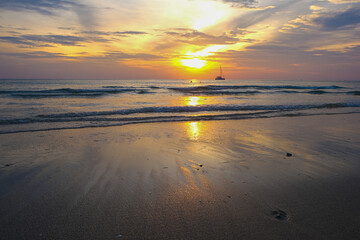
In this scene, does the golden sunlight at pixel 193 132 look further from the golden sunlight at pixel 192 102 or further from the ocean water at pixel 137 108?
the golden sunlight at pixel 192 102

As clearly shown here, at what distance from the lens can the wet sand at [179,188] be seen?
2.49m

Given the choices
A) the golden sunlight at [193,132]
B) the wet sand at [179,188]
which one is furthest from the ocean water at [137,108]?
the wet sand at [179,188]

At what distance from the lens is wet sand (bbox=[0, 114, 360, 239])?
2492 mm

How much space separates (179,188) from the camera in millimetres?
3514

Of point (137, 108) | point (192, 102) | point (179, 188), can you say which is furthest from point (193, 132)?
point (192, 102)

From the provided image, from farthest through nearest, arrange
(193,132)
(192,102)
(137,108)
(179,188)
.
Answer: (192,102), (137,108), (193,132), (179,188)

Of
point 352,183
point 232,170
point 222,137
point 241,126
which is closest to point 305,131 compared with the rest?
point 241,126

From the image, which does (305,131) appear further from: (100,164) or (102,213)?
(102,213)

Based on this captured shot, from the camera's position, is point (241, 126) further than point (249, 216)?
Yes

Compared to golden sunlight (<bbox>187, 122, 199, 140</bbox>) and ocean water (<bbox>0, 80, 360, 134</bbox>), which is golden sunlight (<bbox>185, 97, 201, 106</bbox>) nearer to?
ocean water (<bbox>0, 80, 360, 134</bbox>)

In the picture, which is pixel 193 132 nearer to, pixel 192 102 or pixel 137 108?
pixel 137 108

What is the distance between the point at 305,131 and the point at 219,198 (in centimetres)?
610

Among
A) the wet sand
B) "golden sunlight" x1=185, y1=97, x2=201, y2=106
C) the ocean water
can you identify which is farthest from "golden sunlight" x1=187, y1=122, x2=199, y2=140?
"golden sunlight" x1=185, y1=97, x2=201, y2=106

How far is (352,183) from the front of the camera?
371 cm
